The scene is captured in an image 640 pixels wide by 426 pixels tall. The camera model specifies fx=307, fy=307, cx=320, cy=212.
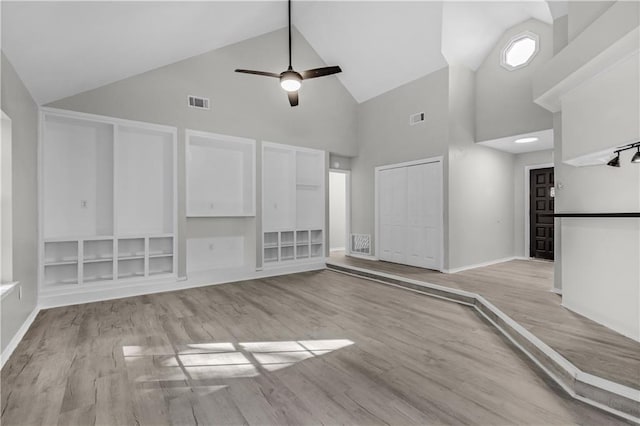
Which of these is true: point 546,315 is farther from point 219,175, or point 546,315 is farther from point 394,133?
point 219,175

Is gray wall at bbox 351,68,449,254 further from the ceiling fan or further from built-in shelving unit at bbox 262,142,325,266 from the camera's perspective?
the ceiling fan

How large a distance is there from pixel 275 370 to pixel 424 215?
4459 mm

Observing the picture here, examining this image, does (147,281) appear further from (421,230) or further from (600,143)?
(600,143)

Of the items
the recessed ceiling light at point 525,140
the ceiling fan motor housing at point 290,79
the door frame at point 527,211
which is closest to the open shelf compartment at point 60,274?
the ceiling fan motor housing at point 290,79

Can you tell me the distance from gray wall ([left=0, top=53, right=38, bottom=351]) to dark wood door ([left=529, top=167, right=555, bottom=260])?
8.70 meters

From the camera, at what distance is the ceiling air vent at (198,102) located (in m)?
5.10

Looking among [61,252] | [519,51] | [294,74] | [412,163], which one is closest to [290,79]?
[294,74]

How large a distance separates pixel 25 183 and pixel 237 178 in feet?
9.62

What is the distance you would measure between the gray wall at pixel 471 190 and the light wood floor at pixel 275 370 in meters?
2.24

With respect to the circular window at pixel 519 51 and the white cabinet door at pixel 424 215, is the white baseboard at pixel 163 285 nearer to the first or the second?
the white cabinet door at pixel 424 215

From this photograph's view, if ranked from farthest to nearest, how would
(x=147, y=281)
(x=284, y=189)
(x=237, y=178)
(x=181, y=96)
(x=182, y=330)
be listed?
(x=284, y=189) → (x=237, y=178) → (x=181, y=96) → (x=147, y=281) → (x=182, y=330)

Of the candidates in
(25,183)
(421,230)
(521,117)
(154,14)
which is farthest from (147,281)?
(521,117)

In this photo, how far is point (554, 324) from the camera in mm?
3035

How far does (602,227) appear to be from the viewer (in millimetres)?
3088
